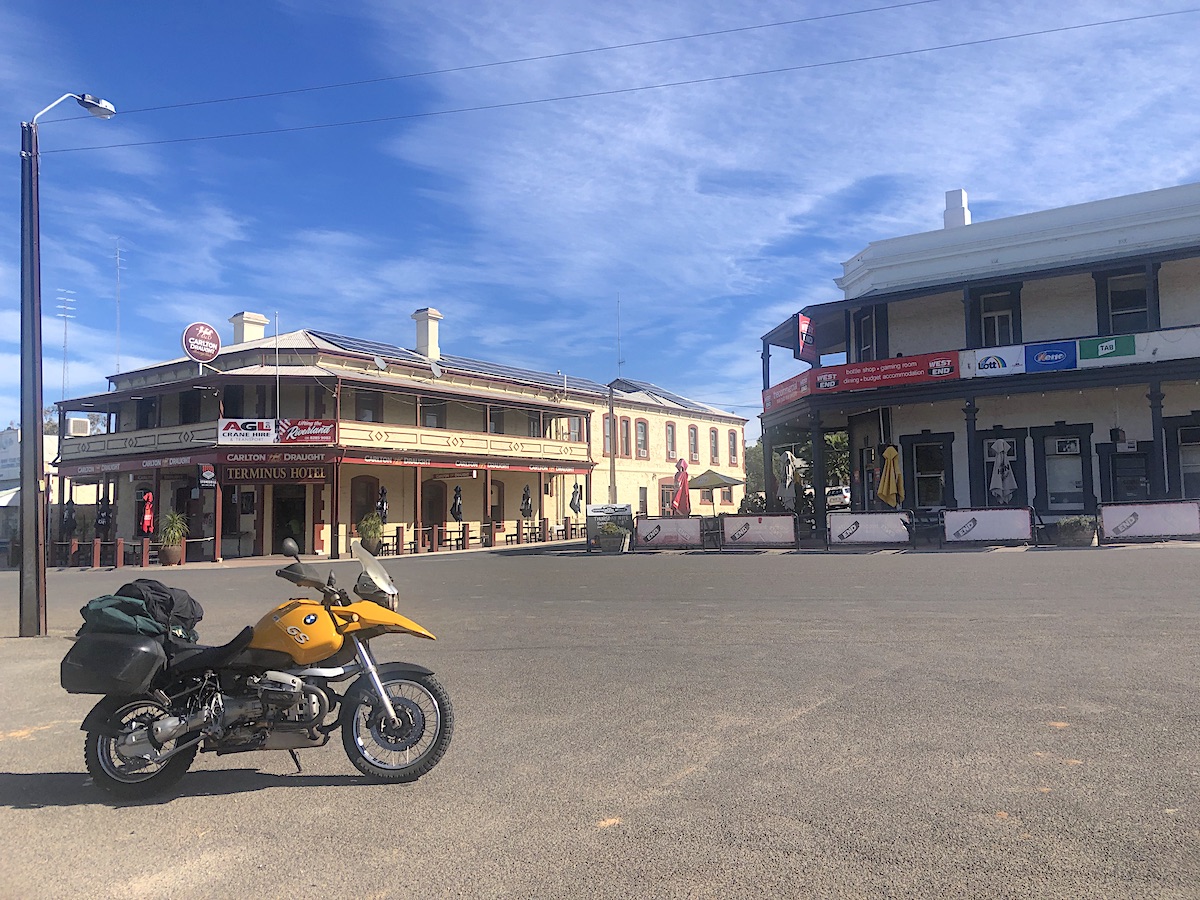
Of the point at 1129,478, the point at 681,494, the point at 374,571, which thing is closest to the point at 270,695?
the point at 374,571

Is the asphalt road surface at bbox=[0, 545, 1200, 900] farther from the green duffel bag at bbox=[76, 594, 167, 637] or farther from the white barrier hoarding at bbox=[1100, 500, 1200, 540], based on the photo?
the white barrier hoarding at bbox=[1100, 500, 1200, 540]

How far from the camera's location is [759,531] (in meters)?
24.3

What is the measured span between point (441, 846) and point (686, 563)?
54.4 ft

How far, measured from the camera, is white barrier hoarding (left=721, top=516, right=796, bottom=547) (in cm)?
2391

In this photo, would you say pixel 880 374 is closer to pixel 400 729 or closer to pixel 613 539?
pixel 613 539

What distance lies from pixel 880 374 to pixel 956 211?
340 inches

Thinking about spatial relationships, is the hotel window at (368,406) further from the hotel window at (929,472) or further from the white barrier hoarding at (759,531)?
the hotel window at (929,472)

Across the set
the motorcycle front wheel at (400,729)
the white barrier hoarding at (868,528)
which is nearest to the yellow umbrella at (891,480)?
the white barrier hoarding at (868,528)

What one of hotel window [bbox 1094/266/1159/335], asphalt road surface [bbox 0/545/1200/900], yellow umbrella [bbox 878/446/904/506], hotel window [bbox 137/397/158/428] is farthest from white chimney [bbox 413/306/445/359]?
asphalt road surface [bbox 0/545/1200/900]

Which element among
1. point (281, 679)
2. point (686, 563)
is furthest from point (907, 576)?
point (281, 679)

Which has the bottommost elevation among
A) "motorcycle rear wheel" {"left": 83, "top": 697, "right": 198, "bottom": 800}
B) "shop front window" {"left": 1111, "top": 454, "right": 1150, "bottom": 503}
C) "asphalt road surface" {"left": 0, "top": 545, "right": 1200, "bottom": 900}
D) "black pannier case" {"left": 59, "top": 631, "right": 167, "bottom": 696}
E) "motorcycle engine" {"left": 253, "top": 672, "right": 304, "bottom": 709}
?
"asphalt road surface" {"left": 0, "top": 545, "right": 1200, "bottom": 900}

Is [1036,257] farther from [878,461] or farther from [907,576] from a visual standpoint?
[907,576]

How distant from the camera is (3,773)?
538 centimetres

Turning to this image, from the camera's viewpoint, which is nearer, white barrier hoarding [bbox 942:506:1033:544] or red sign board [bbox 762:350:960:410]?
white barrier hoarding [bbox 942:506:1033:544]
